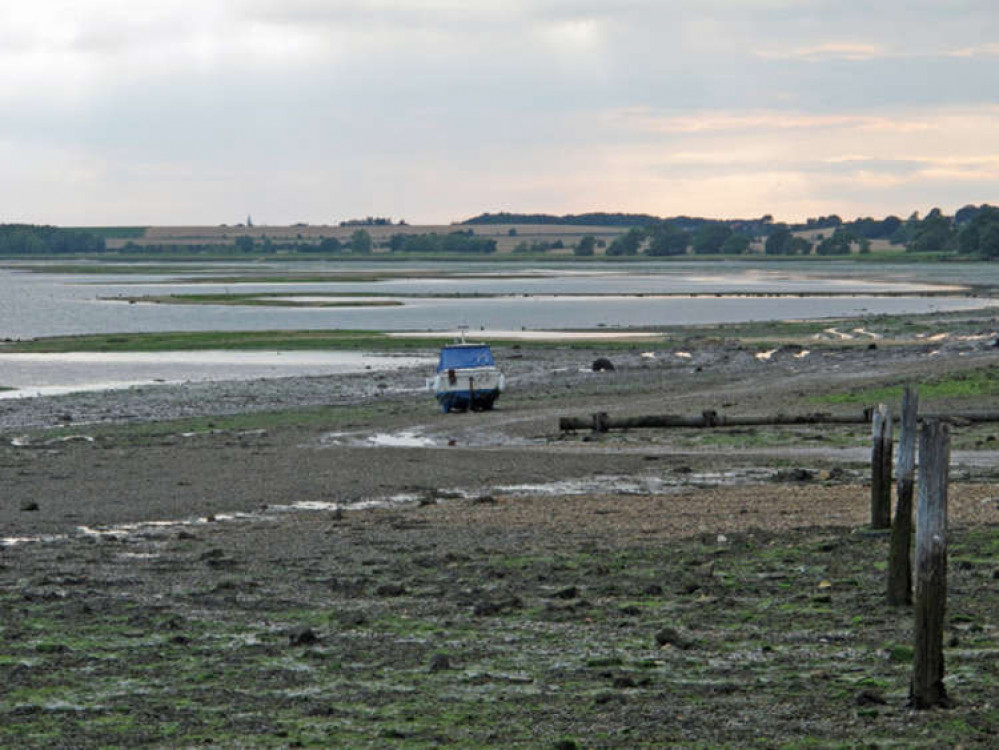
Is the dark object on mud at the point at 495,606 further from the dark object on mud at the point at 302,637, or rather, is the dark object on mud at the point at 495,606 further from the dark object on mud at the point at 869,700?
the dark object on mud at the point at 869,700

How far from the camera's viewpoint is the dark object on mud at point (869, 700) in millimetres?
12008

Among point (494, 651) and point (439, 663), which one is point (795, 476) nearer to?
point (494, 651)

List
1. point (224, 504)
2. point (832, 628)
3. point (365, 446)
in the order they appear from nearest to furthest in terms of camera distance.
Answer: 1. point (832, 628)
2. point (224, 504)
3. point (365, 446)

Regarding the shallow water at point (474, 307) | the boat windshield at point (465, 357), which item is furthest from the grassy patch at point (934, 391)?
the shallow water at point (474, 307)

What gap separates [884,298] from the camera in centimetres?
12744

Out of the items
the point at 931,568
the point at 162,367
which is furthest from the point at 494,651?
the point at 162,367

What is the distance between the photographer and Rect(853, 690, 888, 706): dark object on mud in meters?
12.0

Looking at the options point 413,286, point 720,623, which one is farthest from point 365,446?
point 413,286

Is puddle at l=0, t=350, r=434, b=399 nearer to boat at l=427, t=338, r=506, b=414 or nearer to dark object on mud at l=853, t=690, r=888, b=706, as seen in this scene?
boat at l=427, t=338, r=506, b=414

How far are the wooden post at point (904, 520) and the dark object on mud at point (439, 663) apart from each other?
469 centimetres

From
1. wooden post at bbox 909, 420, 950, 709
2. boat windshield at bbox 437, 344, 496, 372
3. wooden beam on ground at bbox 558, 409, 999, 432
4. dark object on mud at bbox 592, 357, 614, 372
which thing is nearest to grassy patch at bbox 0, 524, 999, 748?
wooden post at bbox 909, 420, 950, 709

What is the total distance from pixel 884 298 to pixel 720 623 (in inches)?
4574

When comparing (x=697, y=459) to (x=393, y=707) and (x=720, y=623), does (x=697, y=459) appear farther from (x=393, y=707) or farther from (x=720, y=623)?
(x=393, y=707)

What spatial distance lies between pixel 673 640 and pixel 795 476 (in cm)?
1364
